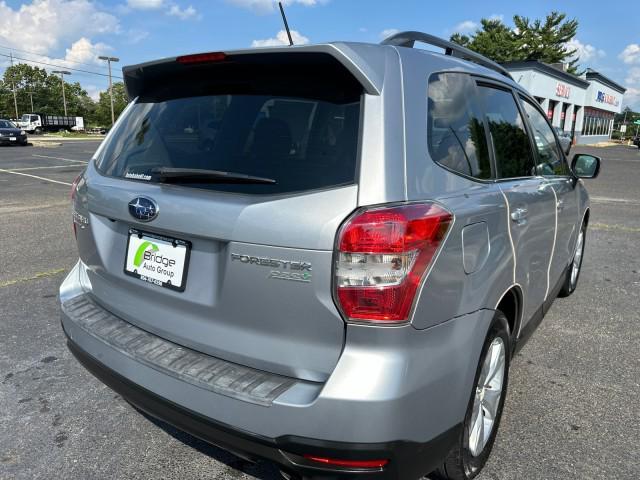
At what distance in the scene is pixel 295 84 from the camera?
1.88 m

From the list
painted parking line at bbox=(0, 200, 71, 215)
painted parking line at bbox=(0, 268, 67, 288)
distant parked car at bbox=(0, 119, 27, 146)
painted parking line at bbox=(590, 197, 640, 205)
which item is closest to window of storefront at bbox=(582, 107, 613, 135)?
painted parking line at bbox=(590, 197, 640, 205)

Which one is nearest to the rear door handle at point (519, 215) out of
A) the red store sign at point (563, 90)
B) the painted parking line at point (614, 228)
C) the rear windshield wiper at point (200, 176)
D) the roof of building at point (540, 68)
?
the rear windshield wiper at point (200, 176)

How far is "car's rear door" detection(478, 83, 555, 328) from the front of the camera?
2.37 meters

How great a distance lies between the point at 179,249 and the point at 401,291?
0.84 m

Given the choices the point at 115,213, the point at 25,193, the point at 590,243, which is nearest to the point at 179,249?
the point at 115,213

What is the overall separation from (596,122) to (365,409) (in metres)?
70.5

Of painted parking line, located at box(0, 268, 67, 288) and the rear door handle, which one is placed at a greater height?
the rear door handle

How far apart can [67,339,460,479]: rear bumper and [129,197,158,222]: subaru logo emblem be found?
0.67 m

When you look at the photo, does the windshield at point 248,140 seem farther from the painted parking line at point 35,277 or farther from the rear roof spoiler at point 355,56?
the painted parking line at point 35,277

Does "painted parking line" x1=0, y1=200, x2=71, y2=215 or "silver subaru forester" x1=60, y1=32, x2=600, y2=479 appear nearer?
"silver subaru forester" x1=60, y1=32, x2=600, y2=479

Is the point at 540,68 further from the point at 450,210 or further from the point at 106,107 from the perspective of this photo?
the point at 106,107

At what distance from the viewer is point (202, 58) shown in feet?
6.70

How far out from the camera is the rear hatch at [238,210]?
1.63 m

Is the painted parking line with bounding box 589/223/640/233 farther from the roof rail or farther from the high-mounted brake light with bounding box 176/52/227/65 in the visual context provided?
the high-mounted brake light with bounding box 176/52/227/65
